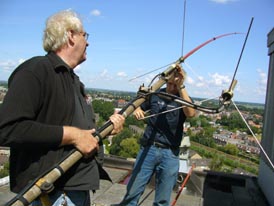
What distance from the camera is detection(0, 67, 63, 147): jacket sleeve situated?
4.53ft

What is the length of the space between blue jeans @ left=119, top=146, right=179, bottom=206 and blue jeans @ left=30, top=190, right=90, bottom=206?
4.66 feet

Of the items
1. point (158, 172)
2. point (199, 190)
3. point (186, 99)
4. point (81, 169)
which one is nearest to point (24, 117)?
point (81, 169)

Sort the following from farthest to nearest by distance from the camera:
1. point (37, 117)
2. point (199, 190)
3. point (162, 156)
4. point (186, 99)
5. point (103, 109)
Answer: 1. point (103, 109)
2. point (199, 190)
3. point (162, 156)
4. point (186, 99)
5. point (37, 117)

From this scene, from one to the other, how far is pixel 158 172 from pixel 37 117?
1.91m

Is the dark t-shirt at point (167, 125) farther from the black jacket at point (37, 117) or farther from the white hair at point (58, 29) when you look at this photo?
the white hair at point (58, 29)

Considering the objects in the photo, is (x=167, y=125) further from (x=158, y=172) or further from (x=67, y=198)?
(x=67, y=198)

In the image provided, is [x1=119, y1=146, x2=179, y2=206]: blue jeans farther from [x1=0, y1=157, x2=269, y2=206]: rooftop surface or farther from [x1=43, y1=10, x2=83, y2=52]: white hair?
[x1=43, y1=10, x2=83, y2=52]: white hair

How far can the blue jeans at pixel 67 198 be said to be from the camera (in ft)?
5.44

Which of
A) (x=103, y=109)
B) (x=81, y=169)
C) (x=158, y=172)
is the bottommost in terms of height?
(x=103, y=109)

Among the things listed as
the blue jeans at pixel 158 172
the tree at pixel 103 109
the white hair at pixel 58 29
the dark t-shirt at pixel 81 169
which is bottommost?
the tree at pixel 103 109

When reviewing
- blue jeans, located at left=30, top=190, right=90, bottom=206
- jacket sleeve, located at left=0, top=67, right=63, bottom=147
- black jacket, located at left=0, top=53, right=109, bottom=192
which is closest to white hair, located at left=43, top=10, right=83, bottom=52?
black jacket, located at left=0, top=53, right=109, bottom=192

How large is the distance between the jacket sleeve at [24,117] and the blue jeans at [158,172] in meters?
1.77

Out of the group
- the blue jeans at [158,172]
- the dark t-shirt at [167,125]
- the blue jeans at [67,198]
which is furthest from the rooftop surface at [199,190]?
the blue jeans at [67,198]

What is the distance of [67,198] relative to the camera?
1.68m
